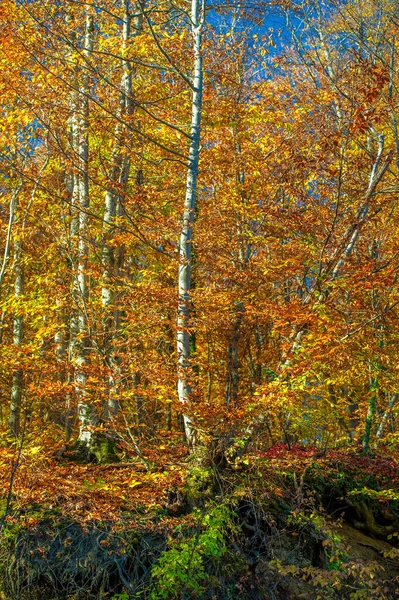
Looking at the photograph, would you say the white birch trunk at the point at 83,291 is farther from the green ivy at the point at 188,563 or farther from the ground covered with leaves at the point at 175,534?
the green ivy at the point at 188,563

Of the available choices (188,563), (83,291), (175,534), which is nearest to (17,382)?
(83,291)

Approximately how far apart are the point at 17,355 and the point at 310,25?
7491mm

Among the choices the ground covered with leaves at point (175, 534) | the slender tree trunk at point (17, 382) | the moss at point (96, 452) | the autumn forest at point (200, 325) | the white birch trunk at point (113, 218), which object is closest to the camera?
the ground covered with leaves at point (175, 534)

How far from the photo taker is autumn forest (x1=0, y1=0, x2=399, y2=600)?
650 centimetres

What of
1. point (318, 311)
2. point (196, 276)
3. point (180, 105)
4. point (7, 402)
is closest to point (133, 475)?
point (318, 311)

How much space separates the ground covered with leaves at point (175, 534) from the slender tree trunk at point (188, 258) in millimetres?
864

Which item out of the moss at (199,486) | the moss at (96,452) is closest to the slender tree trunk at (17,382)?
the moss at (96,452)

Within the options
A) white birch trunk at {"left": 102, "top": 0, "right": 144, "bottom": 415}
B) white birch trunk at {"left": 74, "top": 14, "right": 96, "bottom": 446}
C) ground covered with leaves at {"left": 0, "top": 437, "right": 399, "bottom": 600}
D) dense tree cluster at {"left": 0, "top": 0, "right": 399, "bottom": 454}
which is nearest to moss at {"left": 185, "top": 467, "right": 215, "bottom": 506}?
ground covered with leaves at {"left": 0, "top": 437, "right": 399, "bottom": 600}

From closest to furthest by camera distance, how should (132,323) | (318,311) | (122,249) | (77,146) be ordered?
(318,311) < (132,323) < (77,146) < (122,249)

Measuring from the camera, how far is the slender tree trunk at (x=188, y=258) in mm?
7242

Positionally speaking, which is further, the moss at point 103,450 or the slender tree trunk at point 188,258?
the moss at point 103,450

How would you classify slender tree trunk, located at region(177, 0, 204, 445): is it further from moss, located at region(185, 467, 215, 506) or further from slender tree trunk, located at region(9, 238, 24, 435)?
slender tree trunk, located at region(9, 238, 24, 435)

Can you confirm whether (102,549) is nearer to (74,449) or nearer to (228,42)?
(74,449)

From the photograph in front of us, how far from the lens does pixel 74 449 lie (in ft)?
28.9
